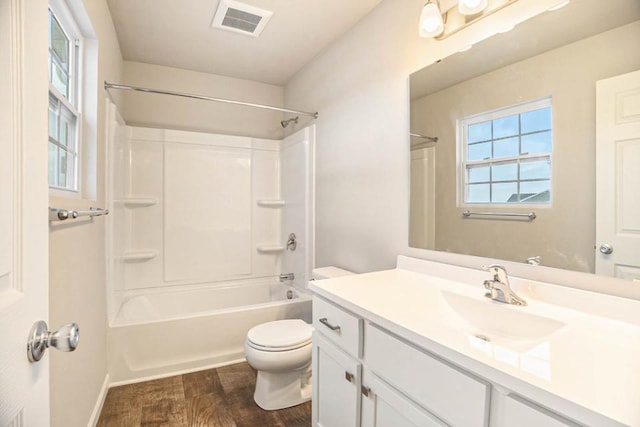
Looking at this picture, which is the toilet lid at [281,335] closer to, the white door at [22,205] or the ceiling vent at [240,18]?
the white door at [22,205]

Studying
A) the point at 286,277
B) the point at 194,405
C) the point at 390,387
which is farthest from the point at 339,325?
the point at 286,277

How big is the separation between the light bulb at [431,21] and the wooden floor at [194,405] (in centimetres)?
214

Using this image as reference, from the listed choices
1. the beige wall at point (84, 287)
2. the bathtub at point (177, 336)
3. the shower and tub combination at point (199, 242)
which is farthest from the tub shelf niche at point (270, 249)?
the beige wall at point (84, 287)

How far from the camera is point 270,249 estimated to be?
10.9 feet

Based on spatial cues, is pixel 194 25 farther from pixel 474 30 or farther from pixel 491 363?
pixel 491 363

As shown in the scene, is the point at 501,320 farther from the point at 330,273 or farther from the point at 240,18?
the point at 240,18

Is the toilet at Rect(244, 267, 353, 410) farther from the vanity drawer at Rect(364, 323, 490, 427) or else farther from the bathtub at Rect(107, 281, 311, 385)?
the vanity drawer at Rect(364, 323, 490, 427)

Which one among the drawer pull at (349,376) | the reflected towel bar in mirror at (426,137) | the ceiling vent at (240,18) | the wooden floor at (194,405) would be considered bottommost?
the wooden floor at (194,405)

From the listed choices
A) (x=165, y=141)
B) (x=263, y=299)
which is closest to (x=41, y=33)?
(x=165, y=141)

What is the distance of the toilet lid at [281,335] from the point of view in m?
1.79

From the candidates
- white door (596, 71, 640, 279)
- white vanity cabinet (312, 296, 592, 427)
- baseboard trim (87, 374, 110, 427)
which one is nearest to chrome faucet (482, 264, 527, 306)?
white door (596, 71, 640, 279)

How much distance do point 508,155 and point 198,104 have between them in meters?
2.81

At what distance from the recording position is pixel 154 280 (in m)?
2.90

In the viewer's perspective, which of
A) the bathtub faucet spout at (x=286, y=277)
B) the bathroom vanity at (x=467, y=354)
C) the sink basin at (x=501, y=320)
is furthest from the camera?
the bathtub faucet spout at (x=286, y=277)
